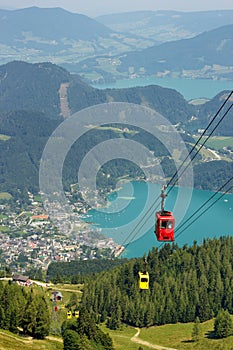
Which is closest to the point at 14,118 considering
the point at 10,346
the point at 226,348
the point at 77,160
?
the point at 77,160

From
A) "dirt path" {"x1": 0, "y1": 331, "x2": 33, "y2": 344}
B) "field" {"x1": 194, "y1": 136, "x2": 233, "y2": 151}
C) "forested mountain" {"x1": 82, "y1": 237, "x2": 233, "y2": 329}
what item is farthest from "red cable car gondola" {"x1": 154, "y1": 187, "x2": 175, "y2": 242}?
"field" {"x1": 194, "y1": 136, "x2": 233, "y2": 151}

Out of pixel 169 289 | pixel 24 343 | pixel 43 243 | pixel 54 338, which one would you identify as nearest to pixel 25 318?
pixel 54 338

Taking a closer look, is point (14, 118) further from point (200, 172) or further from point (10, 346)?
point (10, 346)

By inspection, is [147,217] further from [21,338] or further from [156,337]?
[21,338]

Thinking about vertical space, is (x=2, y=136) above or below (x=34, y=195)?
above

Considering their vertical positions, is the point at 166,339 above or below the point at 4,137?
below

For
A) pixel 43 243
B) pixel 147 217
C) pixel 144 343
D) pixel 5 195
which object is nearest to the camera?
pixel 144 343

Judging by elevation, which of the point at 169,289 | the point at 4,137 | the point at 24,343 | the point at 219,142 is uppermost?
the point at 219,142

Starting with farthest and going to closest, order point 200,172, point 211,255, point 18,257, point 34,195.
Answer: point 200,172 → point 34,195 → point 18,257 → point 211,255
